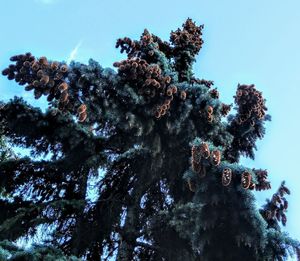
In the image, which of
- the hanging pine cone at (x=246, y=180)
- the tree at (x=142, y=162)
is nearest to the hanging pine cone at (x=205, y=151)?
the tree at (x=142, y=162)

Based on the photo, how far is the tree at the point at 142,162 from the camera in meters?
6.30

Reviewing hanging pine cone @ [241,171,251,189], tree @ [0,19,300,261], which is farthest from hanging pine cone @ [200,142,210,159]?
hanging pine cone @ [241,171,251,189]

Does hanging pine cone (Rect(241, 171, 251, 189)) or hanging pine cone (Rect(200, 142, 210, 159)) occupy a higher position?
hanging pine cone (Rect(200, 142, 210, 159))

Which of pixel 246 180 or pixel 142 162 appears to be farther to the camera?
pixel 142 162

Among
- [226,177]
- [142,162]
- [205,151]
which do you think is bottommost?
[226,177]

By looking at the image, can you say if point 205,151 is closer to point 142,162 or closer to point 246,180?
point 246,180

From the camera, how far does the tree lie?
6.30 m

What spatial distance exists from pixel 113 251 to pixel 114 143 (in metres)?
1.99

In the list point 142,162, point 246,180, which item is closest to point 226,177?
point 246,180

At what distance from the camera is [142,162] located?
903 centimetres

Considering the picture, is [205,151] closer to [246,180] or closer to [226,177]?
[226,177]

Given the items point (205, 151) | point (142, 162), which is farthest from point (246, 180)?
point (142, 162)

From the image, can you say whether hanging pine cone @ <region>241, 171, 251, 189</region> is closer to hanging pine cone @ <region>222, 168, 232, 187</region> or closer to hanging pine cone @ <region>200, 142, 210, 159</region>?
hanging pine cone @ <region>222, 168, 232, 187</region>

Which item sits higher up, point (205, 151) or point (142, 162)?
point (142, 162)
